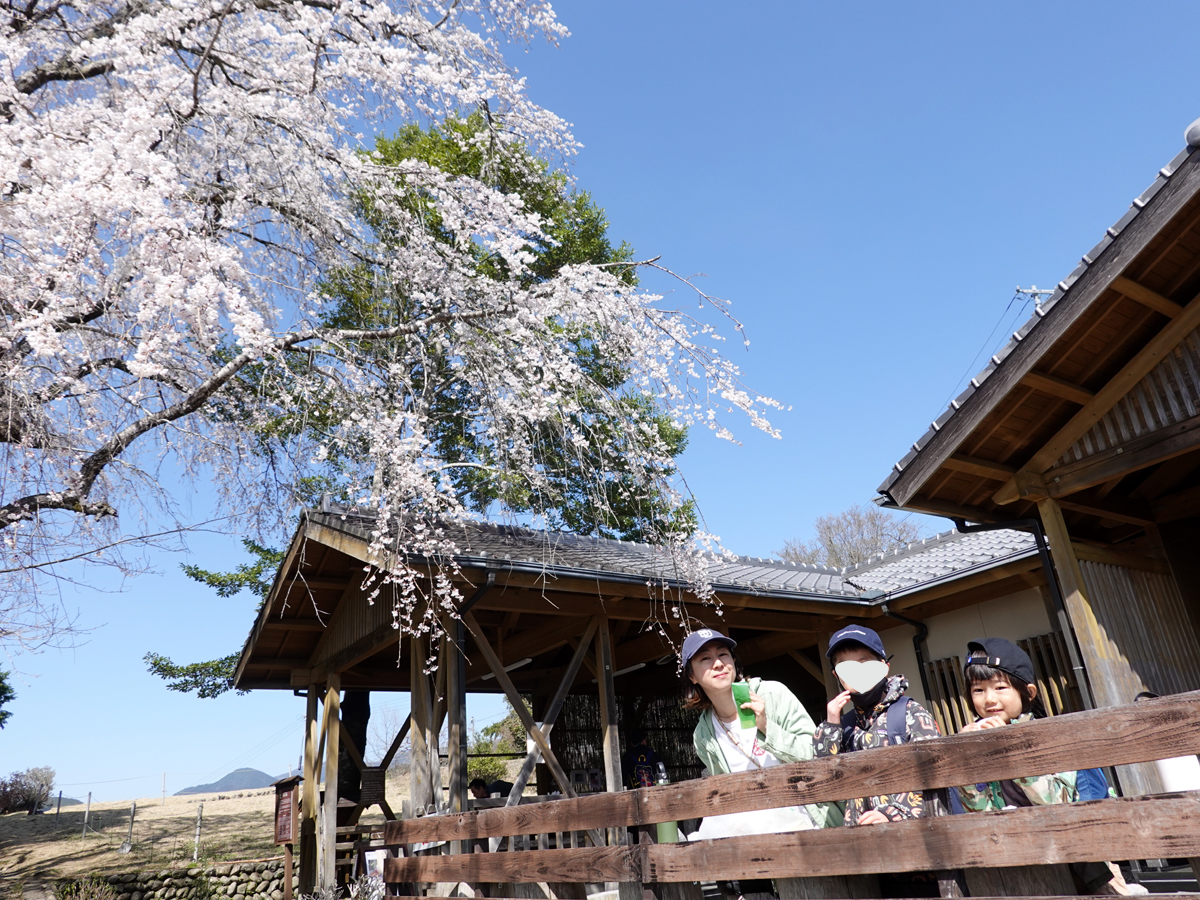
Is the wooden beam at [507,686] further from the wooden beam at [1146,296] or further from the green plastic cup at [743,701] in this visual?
the wooden beam at [1146,296]

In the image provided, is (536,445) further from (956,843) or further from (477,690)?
(477,690)

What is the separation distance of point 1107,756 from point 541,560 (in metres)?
4.24

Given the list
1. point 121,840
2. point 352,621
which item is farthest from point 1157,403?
point 121,840

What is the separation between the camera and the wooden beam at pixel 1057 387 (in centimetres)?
462

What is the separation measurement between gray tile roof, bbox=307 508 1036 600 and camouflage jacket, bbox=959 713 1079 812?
3.53 m

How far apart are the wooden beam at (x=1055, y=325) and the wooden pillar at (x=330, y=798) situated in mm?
6047

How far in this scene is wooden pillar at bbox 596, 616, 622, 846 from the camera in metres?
6.31

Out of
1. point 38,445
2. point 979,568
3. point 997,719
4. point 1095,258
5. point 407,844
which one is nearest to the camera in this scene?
point 997,719

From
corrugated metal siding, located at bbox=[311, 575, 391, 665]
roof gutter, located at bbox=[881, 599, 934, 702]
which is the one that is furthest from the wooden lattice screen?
corrugated metal siding, located at bbox=[311, 575, 391, 665]

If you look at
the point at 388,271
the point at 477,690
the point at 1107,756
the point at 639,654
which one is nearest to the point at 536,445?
the point at 388,271

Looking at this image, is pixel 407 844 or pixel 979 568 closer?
pixel 407 844

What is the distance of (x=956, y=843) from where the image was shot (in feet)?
6.75

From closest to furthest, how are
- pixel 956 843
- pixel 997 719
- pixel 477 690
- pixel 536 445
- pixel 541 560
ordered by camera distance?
pixel 956 843 < pixel 997 719 < pixel 541 560 < pixel 536 445 < pixel 477 690

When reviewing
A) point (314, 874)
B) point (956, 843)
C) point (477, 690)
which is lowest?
point (314, 874)
